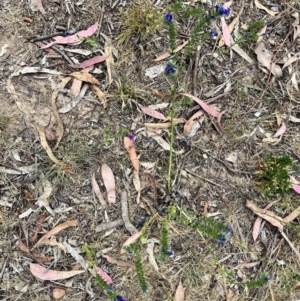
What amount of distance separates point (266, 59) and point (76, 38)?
1015 mm

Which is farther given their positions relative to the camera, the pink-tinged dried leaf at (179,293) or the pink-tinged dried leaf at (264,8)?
the pink-tinged dried leaf at (264,8)

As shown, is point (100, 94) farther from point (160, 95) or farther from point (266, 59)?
point (266, 59)

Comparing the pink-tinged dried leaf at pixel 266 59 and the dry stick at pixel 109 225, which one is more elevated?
the pink-tinged dried leaf at pixel 266 59

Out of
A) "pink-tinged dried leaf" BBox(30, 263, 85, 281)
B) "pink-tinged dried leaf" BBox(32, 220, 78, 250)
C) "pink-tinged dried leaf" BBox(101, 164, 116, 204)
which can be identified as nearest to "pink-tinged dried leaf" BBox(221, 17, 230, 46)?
"pink-tinged dried leaf" BBox(101, 164, 116, 204)

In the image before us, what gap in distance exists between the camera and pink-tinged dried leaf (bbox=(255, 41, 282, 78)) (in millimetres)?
2832

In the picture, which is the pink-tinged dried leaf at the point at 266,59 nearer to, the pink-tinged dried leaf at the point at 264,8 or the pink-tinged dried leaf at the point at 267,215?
the pink-tinged dried leaf at the point at 264,8

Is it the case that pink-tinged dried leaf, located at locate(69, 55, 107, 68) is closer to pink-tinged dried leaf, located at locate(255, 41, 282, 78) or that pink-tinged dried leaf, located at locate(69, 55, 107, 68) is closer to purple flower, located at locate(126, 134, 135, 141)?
purple flower, located at locate(126, 134, 135, 141)

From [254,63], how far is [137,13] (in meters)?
0.68

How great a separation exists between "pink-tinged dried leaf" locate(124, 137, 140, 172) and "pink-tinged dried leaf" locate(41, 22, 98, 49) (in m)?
0.57

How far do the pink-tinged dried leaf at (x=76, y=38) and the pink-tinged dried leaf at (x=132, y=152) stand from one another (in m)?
0.57

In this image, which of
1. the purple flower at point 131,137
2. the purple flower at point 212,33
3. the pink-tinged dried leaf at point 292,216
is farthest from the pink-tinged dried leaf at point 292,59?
the purple flower at point 131,137

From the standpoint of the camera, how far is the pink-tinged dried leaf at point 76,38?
107 inches

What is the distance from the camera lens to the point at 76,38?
273 centimetres

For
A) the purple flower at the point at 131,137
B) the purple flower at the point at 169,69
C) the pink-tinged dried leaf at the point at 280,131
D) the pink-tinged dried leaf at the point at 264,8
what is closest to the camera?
the purple flower at the point at 169,69
